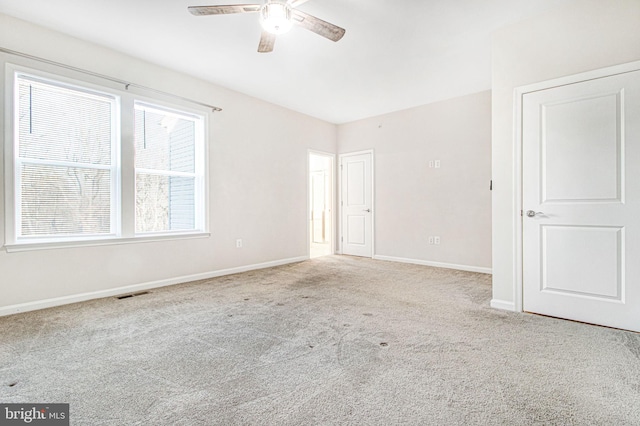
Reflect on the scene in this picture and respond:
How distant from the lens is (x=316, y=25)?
237cm

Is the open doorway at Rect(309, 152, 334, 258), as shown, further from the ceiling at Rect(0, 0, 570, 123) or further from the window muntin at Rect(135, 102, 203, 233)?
the window muntin at Rect(135, 102, 203, 233)

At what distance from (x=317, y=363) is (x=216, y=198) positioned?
3069 millimetres

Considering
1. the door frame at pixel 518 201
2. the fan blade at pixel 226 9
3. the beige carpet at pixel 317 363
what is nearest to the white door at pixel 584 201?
the door frame at pixel 518 201

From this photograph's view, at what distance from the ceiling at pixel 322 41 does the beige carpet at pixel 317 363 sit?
2.71 meters

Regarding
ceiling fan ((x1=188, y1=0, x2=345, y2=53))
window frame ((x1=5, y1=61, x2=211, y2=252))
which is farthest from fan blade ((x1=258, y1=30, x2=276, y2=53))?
window frame ((x1=5, y1=61, x2=211, y2=252))

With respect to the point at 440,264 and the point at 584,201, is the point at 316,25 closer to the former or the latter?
the point at 584,201

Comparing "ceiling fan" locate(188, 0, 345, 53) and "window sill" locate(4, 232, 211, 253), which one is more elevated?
"ceiling fan" locate(188, 0, 345, 53)

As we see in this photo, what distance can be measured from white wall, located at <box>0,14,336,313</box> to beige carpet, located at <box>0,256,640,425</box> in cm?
37

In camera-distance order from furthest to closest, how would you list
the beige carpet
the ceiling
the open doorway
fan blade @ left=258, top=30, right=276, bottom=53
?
the open doorway, the ceiling, fan blade @ left=258, top=30, right=276, bottom=53, the beige carpet

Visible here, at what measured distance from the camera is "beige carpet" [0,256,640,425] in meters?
1.45

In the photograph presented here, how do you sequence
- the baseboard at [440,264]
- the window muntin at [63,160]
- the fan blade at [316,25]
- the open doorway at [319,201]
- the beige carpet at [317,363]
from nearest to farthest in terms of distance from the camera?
the beige carpet at [317,363], the fan blade at [316,25], the window muntin at [63,160], the baseboard at [440,264], the open doorway at [319,201]

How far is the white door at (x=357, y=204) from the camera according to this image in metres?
5.89

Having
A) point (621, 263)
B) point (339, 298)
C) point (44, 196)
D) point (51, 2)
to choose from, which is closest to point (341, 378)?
point (339, 298)

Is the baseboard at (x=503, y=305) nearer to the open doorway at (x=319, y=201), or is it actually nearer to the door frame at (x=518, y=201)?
the door frame at (x=518, y=201)
